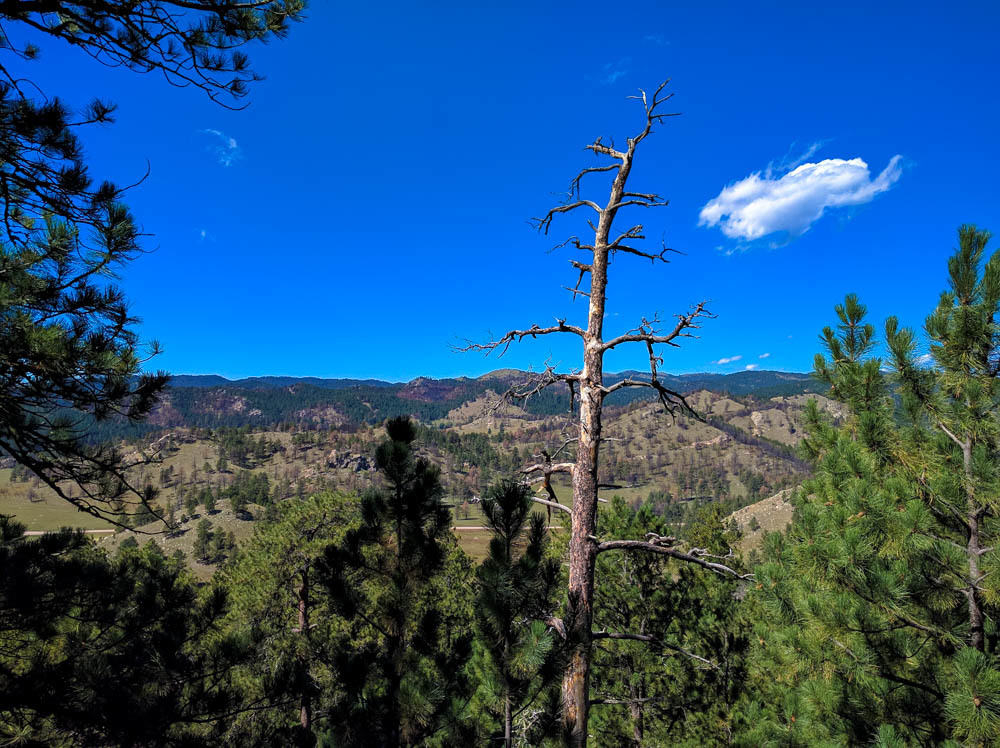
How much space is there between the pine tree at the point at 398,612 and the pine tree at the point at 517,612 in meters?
1.10

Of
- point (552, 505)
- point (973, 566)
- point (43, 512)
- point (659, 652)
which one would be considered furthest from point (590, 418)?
point (43, 512)

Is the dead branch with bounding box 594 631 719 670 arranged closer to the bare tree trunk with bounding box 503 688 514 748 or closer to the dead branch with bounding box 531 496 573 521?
the bare tree trunk with bounding box 503 688 514 748

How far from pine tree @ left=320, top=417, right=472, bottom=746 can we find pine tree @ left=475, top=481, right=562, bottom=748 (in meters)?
1.10

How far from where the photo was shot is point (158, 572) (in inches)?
247

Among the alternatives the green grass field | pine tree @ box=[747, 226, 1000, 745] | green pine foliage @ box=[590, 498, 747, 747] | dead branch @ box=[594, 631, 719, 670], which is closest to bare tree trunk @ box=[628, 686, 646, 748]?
green pine foliage @ box=[590, 498, 747, 747]

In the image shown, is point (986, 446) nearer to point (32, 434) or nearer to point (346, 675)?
point (346, 675)

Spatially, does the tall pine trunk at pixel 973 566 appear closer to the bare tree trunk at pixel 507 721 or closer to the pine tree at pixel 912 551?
the pine tree at pixel 912 551

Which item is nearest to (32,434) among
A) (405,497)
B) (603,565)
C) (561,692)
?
(405,497)

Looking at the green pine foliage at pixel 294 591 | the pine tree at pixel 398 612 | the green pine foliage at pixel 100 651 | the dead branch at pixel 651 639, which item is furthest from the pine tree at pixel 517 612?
the green pine foliage at pixel 294 591

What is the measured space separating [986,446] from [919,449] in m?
0.59

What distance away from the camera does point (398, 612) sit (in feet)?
18.7

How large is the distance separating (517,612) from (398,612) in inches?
77.2

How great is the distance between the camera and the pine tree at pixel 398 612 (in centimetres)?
532

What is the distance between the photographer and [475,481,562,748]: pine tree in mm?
4395
